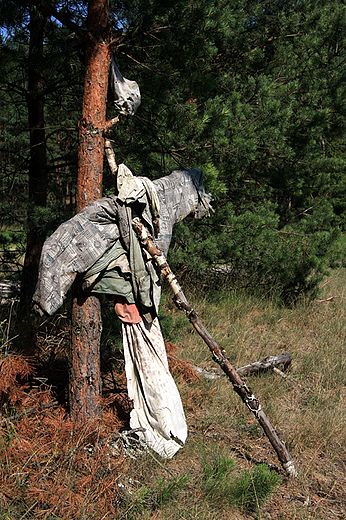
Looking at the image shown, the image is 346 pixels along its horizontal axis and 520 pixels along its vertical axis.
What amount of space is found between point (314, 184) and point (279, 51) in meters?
2.18

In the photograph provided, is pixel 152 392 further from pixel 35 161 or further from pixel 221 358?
pixel 35 161

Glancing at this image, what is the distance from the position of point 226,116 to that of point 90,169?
6.61ft

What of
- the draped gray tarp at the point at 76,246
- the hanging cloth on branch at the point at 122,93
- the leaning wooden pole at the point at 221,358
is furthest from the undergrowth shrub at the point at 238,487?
the hanging cloth on branch at the point at 122,93

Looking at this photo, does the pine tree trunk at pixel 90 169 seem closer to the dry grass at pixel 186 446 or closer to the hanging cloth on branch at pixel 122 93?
the hanging cloth on branch at pixel 122 93

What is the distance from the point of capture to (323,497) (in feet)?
9.49

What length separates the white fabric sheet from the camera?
2857mm

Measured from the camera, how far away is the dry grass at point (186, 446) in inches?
97.4

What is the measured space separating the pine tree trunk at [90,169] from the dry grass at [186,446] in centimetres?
34

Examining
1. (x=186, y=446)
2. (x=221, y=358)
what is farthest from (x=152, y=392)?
(x=186, y=446)

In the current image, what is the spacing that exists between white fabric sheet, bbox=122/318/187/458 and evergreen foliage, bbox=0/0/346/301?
5.70 ft

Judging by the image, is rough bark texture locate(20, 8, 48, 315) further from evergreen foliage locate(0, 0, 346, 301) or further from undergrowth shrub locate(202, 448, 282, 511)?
undergrowth shrub locate(202, 448, 282, 511)

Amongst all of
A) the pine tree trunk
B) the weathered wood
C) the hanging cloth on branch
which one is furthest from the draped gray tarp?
the weathered wood

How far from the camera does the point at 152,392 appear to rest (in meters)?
2.86

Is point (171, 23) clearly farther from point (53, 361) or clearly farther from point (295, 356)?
point (295, 356)
